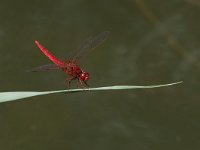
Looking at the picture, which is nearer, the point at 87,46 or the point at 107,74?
the point at 87,46

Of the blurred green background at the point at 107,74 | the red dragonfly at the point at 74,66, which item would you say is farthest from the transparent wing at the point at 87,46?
the blurred green background at the point at 107,74

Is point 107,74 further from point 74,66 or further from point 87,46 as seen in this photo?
point 74,66

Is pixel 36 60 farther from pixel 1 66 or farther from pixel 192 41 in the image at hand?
pixel 192 41

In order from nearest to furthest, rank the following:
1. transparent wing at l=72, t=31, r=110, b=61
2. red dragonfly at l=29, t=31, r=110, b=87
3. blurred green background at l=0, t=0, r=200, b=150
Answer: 1. red dragonfly at l=29, t=31, r=110, b=87
2. transparent wing at l=72, t=31, r=110, b=61
3. blurred green background at l=0, t=0, r=200, b=150

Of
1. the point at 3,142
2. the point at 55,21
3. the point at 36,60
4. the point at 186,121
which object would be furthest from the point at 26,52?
the point at 186,121

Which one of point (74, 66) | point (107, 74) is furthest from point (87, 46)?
point (107, 74)

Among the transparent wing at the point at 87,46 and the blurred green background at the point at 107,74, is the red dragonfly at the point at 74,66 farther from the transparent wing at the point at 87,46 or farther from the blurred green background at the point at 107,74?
the blurred green background at the point at 107,74

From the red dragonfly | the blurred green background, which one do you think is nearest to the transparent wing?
the red dragonfly

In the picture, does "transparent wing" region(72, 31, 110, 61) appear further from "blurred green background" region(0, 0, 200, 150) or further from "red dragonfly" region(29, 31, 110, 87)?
"blurred green background" region(0, 0, 200, 150)
